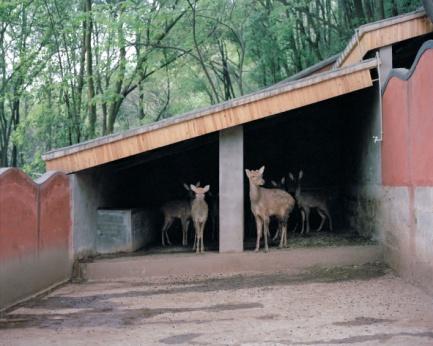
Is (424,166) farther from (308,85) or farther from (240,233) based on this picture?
(240,233)

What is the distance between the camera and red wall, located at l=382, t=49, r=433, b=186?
26.7 feet

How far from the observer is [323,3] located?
20.5 metres

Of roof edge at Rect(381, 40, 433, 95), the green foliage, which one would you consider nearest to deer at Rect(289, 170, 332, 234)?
roof edge at Rect(381, 40, 433, 95)

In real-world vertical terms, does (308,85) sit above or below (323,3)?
below

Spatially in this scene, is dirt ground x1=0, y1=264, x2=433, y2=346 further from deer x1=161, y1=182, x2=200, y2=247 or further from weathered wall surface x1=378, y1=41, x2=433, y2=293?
deer x1=161, y1=182, x2=200, y2=247

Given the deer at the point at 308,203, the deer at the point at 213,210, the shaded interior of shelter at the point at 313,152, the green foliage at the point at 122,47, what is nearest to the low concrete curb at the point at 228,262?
the shaded interior of shelter at the point at 313,152

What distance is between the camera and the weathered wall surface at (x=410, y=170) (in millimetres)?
8148

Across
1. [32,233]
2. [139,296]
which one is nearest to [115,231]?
[32,233]

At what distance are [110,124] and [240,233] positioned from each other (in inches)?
498

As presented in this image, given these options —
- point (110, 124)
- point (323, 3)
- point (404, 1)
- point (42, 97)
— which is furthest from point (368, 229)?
point (42, 97)

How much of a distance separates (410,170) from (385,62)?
2426 mm

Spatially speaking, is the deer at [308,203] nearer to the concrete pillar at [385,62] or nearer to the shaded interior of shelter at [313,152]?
the shaded interior of shelter at [313,152]

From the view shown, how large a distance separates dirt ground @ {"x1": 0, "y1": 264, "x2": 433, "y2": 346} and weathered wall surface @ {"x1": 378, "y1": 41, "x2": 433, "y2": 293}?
0.44 metres

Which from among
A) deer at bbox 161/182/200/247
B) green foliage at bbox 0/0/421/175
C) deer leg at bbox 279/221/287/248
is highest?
green foliage at bbox 0/0/421/175
